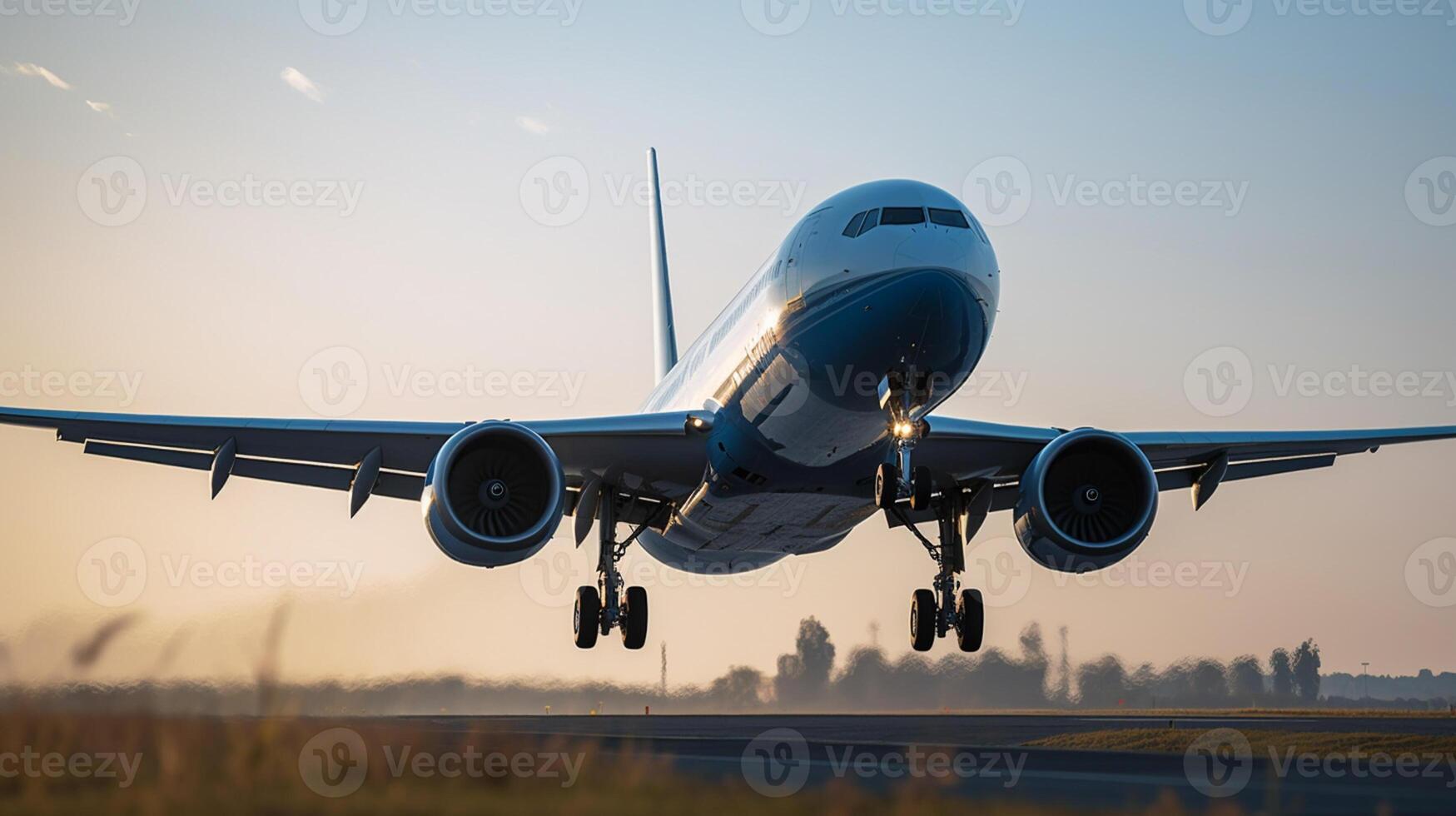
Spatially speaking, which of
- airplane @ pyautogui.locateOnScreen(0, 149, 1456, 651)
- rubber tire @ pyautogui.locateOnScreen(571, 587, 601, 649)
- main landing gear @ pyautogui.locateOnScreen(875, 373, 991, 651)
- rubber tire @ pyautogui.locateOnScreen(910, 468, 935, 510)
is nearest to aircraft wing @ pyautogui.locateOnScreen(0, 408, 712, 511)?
airplane @ pyautogui.locateOnScreen(0, 149, 1456, 651)

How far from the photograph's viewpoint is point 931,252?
1759 cm

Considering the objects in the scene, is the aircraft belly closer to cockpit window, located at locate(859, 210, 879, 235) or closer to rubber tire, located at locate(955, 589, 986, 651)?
rubber tire, located at locate(955, 589, 986, 651)

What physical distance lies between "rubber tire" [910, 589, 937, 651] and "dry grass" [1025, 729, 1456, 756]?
12.9 ft

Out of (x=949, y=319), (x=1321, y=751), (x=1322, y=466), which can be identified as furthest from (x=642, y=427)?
(x=1322, y=466)

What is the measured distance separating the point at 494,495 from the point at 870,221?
23.1 ft

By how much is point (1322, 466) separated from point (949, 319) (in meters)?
12.9

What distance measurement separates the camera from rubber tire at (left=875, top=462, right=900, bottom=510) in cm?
1886

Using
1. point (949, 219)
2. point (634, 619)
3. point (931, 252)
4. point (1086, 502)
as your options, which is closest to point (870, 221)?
point (949, 219)

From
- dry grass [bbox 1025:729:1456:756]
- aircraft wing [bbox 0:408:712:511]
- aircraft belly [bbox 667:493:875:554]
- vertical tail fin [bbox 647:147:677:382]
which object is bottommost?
dry grass [bbox 1025:729:1456:756]

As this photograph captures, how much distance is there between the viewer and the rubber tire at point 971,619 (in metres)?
24.5

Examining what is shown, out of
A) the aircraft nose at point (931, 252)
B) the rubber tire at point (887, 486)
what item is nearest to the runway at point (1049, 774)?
the rubber tire at point (887, 486)

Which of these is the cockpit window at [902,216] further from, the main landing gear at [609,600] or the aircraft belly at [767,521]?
the main landing gear at [609,600]

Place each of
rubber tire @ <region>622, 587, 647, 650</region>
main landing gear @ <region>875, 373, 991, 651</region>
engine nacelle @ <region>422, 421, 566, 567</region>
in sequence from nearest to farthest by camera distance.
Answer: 1. engine nacelle @ <region>422, 421, 566, 567</region>
2. main landing gear @ <region>875, 373, 991, 651</region>
3. rubber tire @ <region>622, 587, 647, 650</region>

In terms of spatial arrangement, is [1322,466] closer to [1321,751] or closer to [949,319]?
[1321,751]
